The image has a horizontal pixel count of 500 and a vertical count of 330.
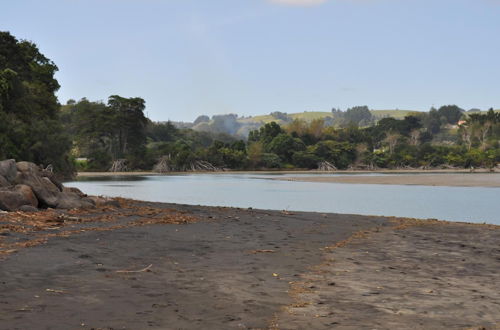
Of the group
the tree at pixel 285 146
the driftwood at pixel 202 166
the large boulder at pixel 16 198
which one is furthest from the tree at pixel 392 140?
the large boulder at pixel 16 198

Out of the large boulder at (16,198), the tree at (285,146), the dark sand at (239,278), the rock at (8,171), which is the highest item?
the tree at (285,146)

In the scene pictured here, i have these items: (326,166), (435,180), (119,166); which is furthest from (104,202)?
(326,166)

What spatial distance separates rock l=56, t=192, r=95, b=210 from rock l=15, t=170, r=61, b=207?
0.26m

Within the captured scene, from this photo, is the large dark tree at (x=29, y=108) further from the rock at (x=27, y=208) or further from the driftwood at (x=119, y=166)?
the driftwood at (x=119, y=166)

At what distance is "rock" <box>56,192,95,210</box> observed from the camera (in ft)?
74.8

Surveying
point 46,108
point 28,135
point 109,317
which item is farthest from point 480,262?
point 46,108

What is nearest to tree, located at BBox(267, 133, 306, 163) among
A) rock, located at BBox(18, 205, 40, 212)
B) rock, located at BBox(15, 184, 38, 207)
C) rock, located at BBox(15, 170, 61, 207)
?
rock, located at BBox(15, 170, 61, 207)

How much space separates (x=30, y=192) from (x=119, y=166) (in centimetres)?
8754

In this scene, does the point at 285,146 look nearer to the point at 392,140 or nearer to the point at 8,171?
the point at 392,140

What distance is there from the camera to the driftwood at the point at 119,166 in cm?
10669

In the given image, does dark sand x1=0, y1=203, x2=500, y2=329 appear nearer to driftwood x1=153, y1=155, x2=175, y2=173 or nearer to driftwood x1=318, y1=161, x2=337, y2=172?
driftwood x1=153, y1=155, x2=175, y2=173

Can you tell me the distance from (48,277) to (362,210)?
2859cm

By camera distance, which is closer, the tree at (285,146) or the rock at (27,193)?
the rock at (27,193)

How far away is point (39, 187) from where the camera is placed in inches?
875
